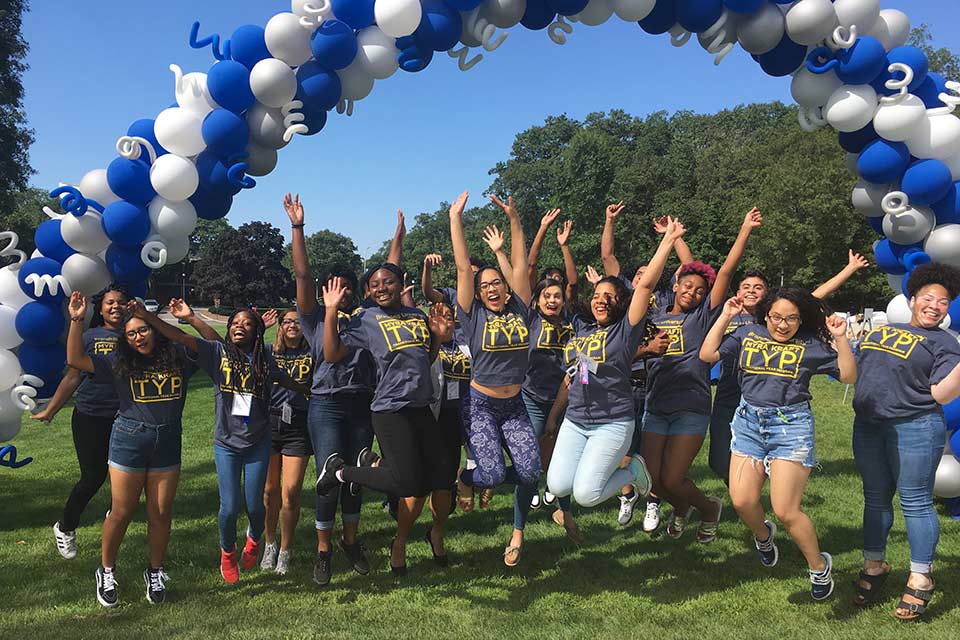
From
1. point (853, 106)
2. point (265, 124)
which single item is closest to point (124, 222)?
point (265, 124)

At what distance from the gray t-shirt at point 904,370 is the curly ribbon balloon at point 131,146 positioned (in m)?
5.22

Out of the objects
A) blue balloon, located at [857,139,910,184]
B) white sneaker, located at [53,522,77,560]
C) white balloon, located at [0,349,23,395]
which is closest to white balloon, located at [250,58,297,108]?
white balloon, located at [0,349,23,395]

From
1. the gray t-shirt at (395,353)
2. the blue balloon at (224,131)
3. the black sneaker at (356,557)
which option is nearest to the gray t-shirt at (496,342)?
the gray t-shirt at (395,353)

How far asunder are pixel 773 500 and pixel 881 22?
13.1 ft

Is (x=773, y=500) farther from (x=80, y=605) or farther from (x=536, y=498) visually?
(x=80, y=605)

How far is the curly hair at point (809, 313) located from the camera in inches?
165

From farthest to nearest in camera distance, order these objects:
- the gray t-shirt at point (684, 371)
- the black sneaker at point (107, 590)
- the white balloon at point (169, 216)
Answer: the gray t-shirt at point (684, 371) → the white balloon at point (169, 216) → the black sneaker at point (107, 590)

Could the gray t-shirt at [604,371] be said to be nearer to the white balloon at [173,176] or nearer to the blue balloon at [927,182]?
the blue balloon at [927,182]

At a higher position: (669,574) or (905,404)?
(905,404)

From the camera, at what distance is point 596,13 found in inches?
216

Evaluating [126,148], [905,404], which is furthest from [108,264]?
[905,404]

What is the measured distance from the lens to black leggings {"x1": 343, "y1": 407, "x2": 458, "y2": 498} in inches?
176

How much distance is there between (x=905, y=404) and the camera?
13.4 ft

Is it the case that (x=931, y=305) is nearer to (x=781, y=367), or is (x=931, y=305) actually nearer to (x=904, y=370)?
(x=904, y=370)
